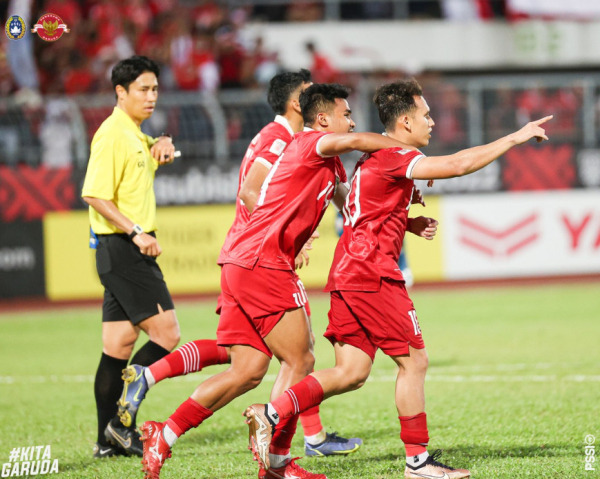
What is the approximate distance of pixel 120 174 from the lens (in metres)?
6.24

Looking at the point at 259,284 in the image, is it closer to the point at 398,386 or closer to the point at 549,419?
the point at 398,386

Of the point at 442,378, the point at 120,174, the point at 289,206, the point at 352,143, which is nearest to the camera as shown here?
the point at 352,143

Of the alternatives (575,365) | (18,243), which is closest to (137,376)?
(575,365)

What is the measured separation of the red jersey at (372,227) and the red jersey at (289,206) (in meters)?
0.19

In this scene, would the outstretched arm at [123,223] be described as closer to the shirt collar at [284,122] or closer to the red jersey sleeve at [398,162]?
the shirt collar at [284,122]

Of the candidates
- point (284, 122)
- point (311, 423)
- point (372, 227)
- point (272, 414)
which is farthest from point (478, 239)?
point (272, 414)

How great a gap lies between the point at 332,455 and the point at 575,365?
3.71 metres

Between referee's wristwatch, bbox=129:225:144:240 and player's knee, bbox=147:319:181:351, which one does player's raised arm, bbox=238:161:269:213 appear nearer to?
referee's wristwatch, bbox=129:225:144:240

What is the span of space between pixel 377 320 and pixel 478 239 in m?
10.9

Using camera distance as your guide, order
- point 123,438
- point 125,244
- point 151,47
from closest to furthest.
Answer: point 123,438 < point 125,244 < point 151,47

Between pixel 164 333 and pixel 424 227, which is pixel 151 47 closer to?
pixel 164 333

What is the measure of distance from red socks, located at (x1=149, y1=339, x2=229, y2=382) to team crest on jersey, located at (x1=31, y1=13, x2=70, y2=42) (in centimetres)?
202

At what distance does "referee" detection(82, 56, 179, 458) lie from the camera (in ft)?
20.3

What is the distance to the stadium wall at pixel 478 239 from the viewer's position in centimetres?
1521
